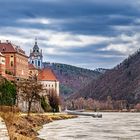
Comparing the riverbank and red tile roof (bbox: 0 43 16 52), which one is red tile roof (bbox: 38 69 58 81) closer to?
red tile roof (bbox: 0 43 16 52)

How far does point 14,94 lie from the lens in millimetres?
105000

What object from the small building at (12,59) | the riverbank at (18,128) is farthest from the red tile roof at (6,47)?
the riverbank at (18,128)

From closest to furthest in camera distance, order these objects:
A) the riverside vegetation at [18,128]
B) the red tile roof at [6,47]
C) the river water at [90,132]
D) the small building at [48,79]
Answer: the riverside vegetation at [18,128], the river water at [90,132], the red tile roof at [6,47], the small building at [48,79]

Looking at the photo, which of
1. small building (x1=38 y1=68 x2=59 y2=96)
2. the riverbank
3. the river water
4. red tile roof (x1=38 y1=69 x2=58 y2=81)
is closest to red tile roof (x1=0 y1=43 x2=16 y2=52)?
small building (x1=38 y1=68 x2=59 y2=96)

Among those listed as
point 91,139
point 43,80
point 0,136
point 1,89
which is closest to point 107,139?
point 91,139

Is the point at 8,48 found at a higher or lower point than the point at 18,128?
higher

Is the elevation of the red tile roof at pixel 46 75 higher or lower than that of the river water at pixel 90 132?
higher

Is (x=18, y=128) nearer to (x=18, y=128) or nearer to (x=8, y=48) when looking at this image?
(x=18, y=128)

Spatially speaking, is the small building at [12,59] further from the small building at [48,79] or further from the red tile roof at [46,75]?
the red tile roof at [46,75]

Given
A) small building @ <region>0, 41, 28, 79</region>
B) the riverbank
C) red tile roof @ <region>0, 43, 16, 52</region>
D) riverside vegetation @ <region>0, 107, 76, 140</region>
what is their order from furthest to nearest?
red tile roof @ <region>0, 43, 16, 52</region> < small building @ <region>0, 41, 28, 79</region> < riverside vegetation @ <region>0, 107, 76, 140</region> < the riverbank

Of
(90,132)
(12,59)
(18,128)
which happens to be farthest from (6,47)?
(18,128)

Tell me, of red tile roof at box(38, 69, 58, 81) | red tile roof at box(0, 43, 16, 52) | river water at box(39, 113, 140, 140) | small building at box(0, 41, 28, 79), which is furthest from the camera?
red tile roof at box(38, 69, 58, 81)

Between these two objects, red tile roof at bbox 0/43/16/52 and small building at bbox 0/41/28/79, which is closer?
small building at bbox 0/41/28/79

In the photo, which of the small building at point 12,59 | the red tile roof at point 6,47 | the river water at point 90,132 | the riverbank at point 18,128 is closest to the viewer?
the riverbank at point 18,128
